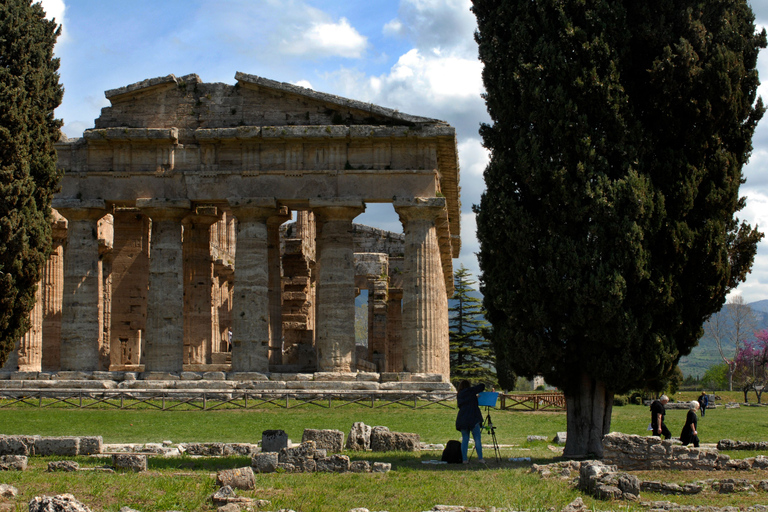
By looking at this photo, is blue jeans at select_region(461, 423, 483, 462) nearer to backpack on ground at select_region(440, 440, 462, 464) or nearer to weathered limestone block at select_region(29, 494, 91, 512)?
backpack on ground at select_region(440, 440, 462, 464)

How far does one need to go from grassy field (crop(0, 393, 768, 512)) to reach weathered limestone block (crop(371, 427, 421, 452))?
2.60 ft

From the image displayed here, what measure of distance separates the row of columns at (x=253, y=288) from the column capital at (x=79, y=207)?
0.03m

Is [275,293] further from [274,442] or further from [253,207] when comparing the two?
[274,442]

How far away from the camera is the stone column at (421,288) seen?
1122 inches

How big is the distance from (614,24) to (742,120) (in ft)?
10.2

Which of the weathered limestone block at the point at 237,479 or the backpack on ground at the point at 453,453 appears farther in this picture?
the backpack on ground at the point at 453,453

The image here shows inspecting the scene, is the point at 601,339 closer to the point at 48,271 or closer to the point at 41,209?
the point at 41,209

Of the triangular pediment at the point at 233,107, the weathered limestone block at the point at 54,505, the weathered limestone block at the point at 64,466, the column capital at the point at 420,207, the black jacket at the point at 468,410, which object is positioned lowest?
the weathered limestone block at the point at 64,466

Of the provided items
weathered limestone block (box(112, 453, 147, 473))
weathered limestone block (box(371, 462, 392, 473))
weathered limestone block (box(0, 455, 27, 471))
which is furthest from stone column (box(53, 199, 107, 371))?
weathered limestone block (box(371, 462, 392, 473))

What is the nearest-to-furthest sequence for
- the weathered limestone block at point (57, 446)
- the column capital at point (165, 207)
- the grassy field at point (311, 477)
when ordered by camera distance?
the grassy field at point (311, 477) < the weathered limestone block at point (57, 446) < the column capital at point (165, 207)

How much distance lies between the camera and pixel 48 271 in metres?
34.0

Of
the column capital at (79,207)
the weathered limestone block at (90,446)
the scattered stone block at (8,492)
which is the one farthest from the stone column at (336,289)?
the scattered stone block at (8,492)

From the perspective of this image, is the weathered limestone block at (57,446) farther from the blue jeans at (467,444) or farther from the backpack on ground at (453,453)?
the blue jeans at (467,444)

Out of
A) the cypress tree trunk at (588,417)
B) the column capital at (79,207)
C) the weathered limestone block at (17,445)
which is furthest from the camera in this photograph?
the column capital at (79,207)
